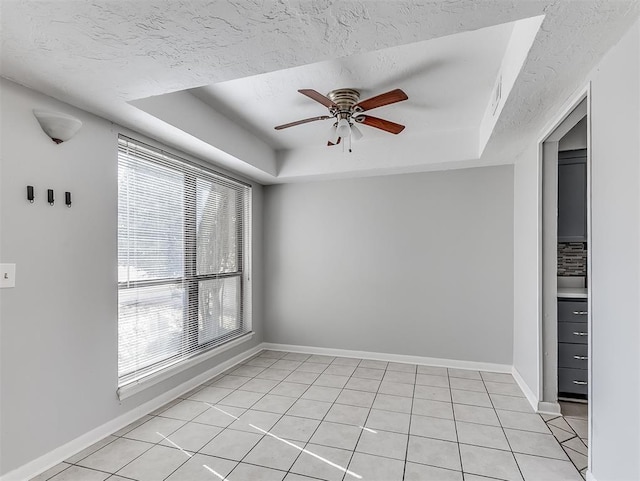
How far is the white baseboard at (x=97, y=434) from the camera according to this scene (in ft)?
6.28

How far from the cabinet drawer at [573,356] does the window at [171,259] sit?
3.26 m

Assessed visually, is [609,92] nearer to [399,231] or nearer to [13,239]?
[399,231]

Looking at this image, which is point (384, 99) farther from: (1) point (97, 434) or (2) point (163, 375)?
(1) point (97, 434)

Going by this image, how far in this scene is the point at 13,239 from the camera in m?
1.89

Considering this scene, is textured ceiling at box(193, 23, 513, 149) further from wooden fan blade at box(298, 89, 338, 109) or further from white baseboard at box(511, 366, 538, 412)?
white baseboard at box(511, 366, 538, 412)

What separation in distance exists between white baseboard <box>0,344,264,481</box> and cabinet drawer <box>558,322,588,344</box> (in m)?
3.30

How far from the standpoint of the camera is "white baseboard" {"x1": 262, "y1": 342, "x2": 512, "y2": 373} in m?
3.69

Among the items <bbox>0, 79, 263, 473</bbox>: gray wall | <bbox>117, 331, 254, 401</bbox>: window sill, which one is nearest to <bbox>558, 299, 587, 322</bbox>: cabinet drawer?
<bbox>117, 331, 254, 401</bbox>: window sill

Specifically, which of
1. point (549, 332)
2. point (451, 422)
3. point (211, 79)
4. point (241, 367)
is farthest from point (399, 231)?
point (211, 79)

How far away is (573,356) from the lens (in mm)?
2947

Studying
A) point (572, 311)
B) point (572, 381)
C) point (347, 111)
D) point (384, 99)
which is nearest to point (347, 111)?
point (347, 111)

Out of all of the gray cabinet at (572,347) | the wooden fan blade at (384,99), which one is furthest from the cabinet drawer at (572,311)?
the wooden fan blade at (384,99)

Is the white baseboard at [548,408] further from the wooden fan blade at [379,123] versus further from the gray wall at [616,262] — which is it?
the wooden fan blade at [379,123]

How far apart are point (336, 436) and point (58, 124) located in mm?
2651
